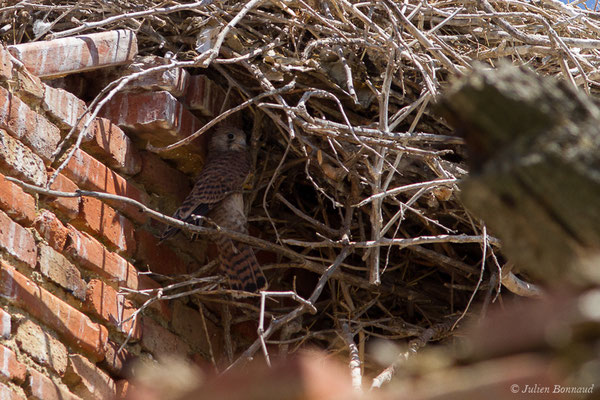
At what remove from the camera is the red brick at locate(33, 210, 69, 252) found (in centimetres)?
267

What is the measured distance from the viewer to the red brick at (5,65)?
2.70 m

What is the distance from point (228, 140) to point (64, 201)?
122cm

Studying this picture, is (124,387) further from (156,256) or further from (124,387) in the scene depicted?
(156,256)

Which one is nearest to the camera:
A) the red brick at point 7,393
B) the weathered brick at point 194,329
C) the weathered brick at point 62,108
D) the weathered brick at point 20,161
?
the red brick at point 7,393

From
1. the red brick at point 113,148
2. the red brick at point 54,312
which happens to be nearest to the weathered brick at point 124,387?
the red brick at point 54,312

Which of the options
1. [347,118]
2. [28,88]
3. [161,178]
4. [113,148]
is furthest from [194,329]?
[28,88]

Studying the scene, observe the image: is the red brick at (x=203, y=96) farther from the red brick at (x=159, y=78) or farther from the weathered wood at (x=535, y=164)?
the weathered wood at (x=535, y=164)

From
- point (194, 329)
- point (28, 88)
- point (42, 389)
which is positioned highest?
point (28, 88)

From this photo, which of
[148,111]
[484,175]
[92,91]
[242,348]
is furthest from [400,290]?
[484,175]

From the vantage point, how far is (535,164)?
2.97ft

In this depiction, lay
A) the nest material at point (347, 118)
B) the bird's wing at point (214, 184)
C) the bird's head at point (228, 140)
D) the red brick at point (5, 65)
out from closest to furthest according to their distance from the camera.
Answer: the red brick at point (5, 65) → the nest material at point (347, 118) → the bird's wing at point (214, 184) → the bird's head at point (228, 140)

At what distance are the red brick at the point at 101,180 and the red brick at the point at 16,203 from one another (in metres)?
0.27

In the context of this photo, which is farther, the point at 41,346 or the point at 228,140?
the point at 228,140

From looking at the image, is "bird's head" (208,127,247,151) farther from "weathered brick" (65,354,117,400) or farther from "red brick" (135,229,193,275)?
"weathered brick" (65,354,117,400)
